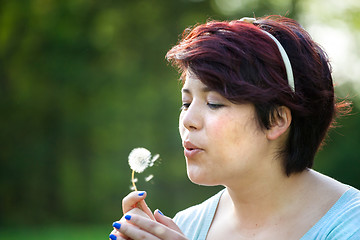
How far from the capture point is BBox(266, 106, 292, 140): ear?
87.3 inches

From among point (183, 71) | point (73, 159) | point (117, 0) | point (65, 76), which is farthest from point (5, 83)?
point (183, 71)

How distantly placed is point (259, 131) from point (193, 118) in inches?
12.1

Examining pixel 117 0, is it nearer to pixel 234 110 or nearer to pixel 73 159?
pixel 73 159

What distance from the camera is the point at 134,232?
2.10m

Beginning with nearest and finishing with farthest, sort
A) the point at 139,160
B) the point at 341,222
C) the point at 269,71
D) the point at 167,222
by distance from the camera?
the point at 341,222 < the point at 269,71 < the point at 167,222 < the point at 139,160

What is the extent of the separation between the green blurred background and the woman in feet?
38.2

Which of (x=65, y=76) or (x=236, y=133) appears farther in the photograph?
(x=65, y=76)

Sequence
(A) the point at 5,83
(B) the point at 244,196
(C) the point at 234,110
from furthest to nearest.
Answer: (A) the point at 5,83, (B) the point at 244,196, (C) the point at 234,110

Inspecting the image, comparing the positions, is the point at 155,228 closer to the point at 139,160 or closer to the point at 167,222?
the point at 167,222

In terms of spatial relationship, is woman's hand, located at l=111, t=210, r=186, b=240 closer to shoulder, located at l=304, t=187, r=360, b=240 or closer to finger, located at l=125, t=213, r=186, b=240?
finger, located at l=125, t=213, r=186, b=240

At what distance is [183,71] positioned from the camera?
239 cm

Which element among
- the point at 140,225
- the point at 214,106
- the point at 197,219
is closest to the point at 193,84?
the point at 214,106

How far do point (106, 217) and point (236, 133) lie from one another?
42.7 ft

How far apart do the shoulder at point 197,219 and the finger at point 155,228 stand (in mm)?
438
